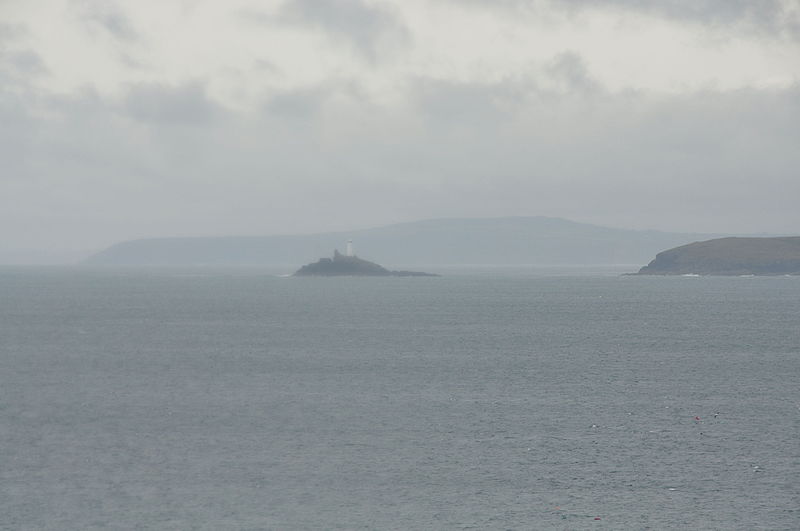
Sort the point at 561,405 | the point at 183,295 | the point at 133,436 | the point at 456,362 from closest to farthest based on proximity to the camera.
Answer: the point at 133,436, the point at 561,405, the point at 456,362, the point at 183,295

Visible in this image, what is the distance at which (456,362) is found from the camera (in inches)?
2680

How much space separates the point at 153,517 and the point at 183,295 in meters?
157

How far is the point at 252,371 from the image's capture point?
62.8 meters

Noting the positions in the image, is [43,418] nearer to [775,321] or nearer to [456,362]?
[456,362]

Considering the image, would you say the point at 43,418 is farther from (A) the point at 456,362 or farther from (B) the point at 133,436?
(A) the point at 456,362

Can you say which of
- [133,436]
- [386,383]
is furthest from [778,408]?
[133,436]

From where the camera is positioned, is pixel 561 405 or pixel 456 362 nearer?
pixel 561 405

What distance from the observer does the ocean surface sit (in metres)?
28.6

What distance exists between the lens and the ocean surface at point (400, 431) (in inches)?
1128

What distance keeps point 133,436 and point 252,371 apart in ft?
76.1

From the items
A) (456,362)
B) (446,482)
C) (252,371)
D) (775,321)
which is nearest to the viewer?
(446,482)

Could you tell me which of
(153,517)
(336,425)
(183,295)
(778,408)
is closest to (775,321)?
(778,408)

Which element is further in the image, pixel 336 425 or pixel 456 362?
pixel 456 362

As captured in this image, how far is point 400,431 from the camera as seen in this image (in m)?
40.7
